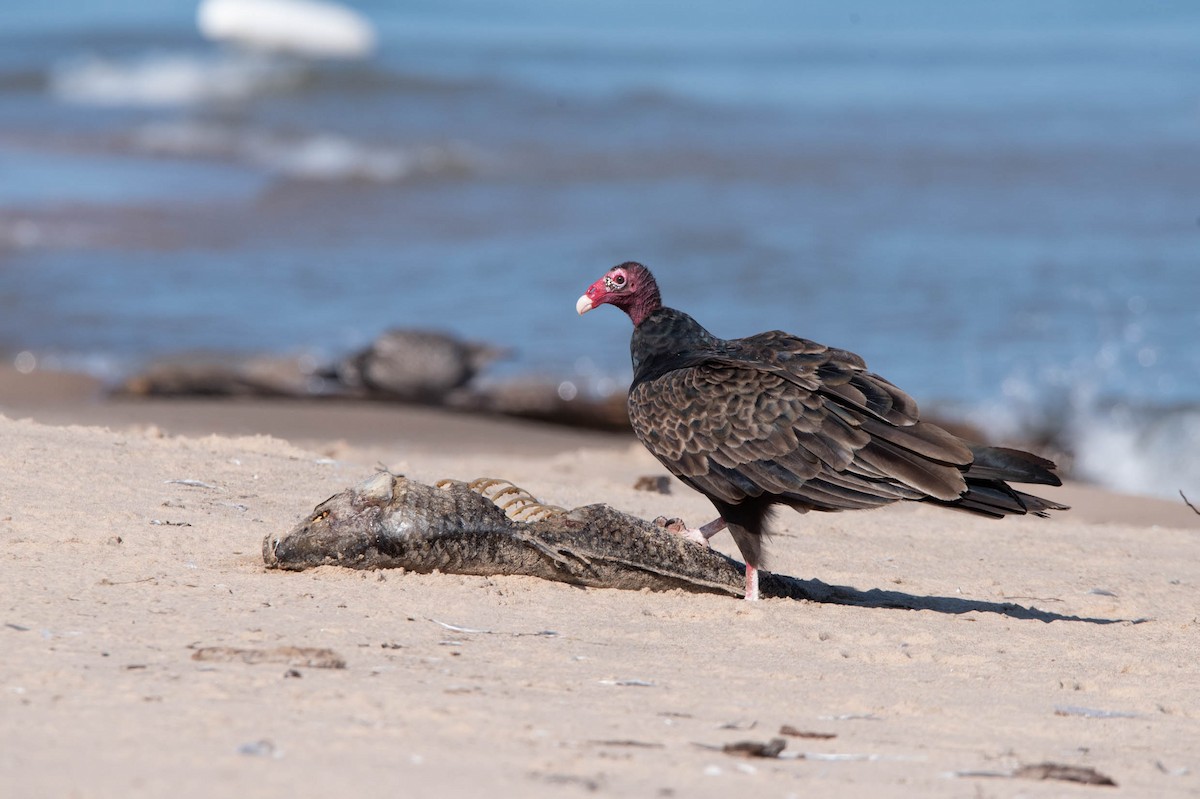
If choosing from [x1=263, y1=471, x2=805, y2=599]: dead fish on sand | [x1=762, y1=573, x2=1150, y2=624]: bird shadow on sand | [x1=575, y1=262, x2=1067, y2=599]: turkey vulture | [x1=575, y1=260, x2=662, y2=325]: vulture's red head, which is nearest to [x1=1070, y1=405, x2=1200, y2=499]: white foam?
[x1=762, y1=573, x2=1150, y2=624]: bird shadow on sand

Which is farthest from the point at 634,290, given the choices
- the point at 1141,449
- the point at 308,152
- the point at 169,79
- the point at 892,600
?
the point at 169,79

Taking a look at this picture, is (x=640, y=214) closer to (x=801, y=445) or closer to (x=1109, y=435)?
(x=1109, y=435)

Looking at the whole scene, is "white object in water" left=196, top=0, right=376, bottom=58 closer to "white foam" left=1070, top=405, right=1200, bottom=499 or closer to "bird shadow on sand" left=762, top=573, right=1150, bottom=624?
"white foam" left=1070, top=405, right=1200, bottom=499

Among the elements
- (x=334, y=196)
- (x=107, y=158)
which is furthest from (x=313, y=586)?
(x=107, y=158)

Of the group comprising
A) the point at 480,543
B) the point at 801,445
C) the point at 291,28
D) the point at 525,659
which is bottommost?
the point at 525,659

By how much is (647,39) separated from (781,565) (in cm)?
4482

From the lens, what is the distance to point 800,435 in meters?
5.53

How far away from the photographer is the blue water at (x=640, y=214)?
13164 mm

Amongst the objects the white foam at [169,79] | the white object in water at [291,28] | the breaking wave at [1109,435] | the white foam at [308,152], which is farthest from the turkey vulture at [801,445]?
the white object in water at [291,28]

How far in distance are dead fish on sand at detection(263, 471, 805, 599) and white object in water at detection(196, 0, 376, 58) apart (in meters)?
35.7

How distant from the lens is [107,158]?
25.3 m

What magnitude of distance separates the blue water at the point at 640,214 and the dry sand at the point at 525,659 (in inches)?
190

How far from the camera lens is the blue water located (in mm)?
13164

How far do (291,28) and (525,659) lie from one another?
40980mm
